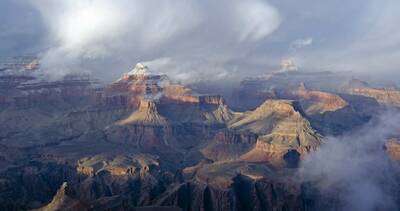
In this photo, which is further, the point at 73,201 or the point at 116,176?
the point at 116,176

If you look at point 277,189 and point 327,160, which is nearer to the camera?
point 277,189

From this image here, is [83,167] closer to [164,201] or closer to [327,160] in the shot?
[164,201]

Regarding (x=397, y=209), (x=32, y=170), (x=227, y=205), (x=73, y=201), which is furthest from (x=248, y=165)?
(x=73, y=201)

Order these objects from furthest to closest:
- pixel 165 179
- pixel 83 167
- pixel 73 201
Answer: pixel 83 167, pixel 165 179, pixel 73 201

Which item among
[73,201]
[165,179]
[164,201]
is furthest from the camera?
[165,179]

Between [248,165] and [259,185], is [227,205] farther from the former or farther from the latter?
[248,165]

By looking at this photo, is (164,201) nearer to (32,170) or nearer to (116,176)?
(116,176)

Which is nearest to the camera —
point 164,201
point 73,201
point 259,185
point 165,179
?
point 73,201

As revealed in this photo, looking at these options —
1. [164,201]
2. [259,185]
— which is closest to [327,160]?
[259,185]

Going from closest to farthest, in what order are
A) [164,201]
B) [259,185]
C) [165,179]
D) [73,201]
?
[73,201], [164,201], [259,185], [165,179]
